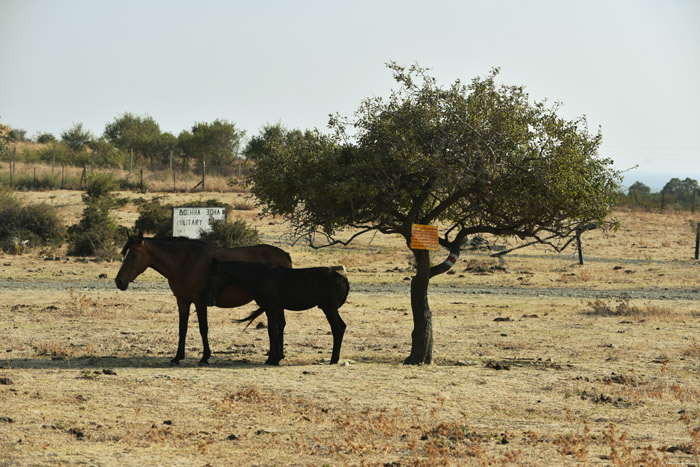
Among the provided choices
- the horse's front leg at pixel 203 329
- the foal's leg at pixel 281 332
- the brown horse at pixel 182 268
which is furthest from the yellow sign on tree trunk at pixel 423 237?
the horse's front leg at pixel 203 329

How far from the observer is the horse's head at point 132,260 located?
14.5 m

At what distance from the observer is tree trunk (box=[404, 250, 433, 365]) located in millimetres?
15961

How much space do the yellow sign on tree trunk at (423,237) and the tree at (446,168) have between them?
358 millimetres

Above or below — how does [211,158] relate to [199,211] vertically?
above

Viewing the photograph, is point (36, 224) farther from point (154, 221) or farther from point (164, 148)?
point (164, 148)

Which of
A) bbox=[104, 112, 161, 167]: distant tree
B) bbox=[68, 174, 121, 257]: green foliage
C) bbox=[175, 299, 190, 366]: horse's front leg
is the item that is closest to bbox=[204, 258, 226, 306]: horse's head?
bbox=[175, 299, 190, 366]: horse's front leg

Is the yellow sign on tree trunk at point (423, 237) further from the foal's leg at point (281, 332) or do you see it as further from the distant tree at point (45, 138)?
the distant tree at point (45, 138)

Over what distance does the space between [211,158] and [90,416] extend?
7841cm

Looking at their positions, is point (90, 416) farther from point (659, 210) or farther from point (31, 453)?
point (659, 210)

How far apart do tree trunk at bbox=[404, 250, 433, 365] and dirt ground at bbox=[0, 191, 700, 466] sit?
→ 0.44 meters

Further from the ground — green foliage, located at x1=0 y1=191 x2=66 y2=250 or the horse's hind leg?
green foliage, located at x1=0 y1=191 x2=66 y2=250

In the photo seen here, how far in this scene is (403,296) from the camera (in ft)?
90.3

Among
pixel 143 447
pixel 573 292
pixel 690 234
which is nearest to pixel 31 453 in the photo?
pixel 143 447

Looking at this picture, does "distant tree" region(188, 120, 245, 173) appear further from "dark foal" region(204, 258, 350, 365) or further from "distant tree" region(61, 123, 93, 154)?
"dark foal" region(204, 258, 350, 365)
